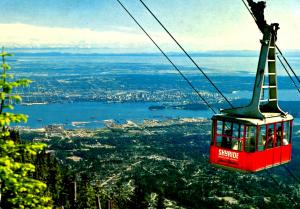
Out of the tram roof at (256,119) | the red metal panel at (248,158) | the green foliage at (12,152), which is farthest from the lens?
the red metal panel at (248,158)

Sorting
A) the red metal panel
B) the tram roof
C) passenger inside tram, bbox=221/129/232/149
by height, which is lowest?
the red metal panel

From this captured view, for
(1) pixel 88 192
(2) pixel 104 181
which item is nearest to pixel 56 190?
(1) pixel 88 192

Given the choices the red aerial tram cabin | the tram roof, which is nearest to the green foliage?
the tram roof

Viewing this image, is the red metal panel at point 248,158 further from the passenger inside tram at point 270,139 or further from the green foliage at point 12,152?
the green foliage at point 12,152

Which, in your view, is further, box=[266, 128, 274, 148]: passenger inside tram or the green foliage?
box=[266, 128, 274, 148]: passenger inside tram

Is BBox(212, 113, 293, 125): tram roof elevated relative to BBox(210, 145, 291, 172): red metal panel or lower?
elevated

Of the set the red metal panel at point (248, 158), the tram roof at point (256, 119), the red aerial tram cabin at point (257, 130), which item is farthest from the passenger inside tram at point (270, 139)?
the tram roof at point (256, 119)

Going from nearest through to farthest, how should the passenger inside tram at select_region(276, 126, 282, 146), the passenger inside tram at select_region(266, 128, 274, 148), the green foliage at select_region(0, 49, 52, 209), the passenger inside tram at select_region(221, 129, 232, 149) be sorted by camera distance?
the green foliage at select_region(0, 49, 52, 209) < the passenger inside tram at select_region(221, 129, 232, 149) < the passenger inside tram at select_region(266, 128, 274, 148) < the passenger inside tram at select_region(276, 126, 282, 146)

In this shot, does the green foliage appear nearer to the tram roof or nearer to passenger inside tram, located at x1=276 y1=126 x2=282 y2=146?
the tram roof

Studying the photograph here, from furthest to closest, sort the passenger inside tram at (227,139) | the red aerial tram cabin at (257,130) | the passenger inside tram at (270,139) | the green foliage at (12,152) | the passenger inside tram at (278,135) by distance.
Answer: the passenger inside tram at (278,135), the passenger inside tram at (270,139), the passenger inside tram at (227,139), the red aerial tram cabin at (257,130), the green foliage at (12,152)
